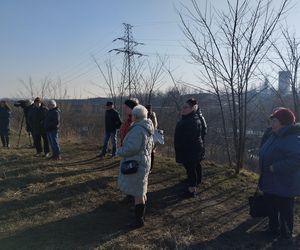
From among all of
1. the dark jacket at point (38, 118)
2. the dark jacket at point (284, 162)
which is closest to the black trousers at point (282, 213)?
the dark jacket at point (284, 162)

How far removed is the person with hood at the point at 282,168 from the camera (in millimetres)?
5137

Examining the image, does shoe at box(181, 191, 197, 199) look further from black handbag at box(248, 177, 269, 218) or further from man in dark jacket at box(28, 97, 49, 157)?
man in dark jacket at box(28, 97, 49, 157)

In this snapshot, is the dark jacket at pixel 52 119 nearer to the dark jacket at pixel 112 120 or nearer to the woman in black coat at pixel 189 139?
the dark jacket at pixel 112 120

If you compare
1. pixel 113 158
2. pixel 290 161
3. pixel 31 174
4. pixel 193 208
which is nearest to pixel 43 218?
pixel 193 208

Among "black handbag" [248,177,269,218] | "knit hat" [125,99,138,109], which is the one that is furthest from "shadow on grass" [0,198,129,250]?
"black handbag" [248,177,269,218]

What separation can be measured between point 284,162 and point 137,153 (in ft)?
6.01

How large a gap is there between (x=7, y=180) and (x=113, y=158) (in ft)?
11.5

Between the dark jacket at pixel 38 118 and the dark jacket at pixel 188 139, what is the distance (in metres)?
5.85

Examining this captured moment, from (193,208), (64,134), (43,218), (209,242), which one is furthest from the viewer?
(64,134)

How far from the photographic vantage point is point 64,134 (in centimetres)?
2095

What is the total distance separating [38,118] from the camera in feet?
38.4

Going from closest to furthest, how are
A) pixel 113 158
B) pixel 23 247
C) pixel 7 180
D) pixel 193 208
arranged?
1. pixel 23 247
2. pixel 193 208
3. pixel 7 180
4. pixel 113 158

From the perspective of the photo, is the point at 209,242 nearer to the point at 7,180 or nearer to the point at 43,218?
the point at 43,218

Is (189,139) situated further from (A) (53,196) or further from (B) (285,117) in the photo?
(A) (53,196)
